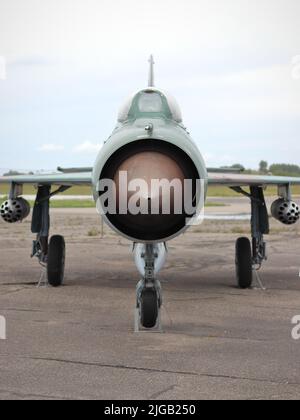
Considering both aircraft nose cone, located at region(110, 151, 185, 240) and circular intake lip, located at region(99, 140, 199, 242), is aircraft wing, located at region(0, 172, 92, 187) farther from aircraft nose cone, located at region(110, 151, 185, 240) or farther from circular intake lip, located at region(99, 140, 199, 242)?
circular intake lip, located at region(99, 140, 199, 242)

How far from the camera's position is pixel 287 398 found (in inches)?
220

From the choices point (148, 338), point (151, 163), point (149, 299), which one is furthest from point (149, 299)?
point (151, 163)

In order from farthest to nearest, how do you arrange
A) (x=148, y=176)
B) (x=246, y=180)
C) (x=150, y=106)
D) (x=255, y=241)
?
(x=255, y=241), (x=246, y=180), (x=150, y=106), (x=148, y=176)

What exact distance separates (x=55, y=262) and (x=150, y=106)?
4.35m

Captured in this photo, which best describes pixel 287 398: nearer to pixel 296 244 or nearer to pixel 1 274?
pixel 1 274

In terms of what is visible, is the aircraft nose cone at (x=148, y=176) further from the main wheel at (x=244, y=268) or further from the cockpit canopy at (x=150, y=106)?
the main wheel at (x=244, y=268)

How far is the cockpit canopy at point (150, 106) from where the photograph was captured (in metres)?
8.73

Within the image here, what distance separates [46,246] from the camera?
42.9ft

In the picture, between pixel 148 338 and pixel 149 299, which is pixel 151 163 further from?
pixel 148 338

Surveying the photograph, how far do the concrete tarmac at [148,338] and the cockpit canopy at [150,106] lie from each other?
8.09ft

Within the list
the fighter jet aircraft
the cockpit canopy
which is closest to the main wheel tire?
the fighter jet aircraft
